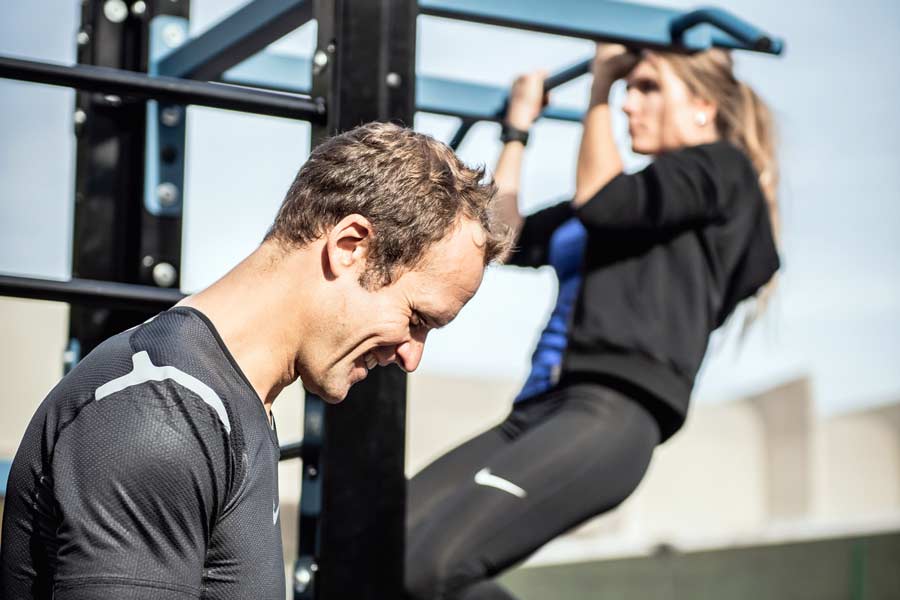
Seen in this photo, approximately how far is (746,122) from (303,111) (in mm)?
1358

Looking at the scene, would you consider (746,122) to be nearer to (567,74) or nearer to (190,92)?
(567,74)

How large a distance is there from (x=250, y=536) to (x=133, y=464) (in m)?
A: 0.17

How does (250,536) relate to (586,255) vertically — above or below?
below

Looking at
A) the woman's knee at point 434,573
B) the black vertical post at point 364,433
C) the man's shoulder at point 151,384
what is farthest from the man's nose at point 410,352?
→ the woman's knee at point 434,573

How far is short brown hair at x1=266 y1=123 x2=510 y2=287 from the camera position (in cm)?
132

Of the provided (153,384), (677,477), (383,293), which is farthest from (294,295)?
(677,477)

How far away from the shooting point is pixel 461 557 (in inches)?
96.7

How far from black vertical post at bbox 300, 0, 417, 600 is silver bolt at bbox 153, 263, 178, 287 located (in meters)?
0.58

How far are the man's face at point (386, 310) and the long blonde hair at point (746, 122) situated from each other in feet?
5.22

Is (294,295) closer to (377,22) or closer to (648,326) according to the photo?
(377,22)

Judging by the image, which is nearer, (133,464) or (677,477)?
(133,464)

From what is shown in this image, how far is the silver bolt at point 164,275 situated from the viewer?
2.38 meters

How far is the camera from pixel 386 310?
1.37 metres

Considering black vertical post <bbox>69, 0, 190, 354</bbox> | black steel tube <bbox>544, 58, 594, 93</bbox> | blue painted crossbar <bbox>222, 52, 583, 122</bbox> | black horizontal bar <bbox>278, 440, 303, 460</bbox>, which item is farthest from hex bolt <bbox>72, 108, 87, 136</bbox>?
black steel tube <bbox>544, 58, 594, 93</bbox>
